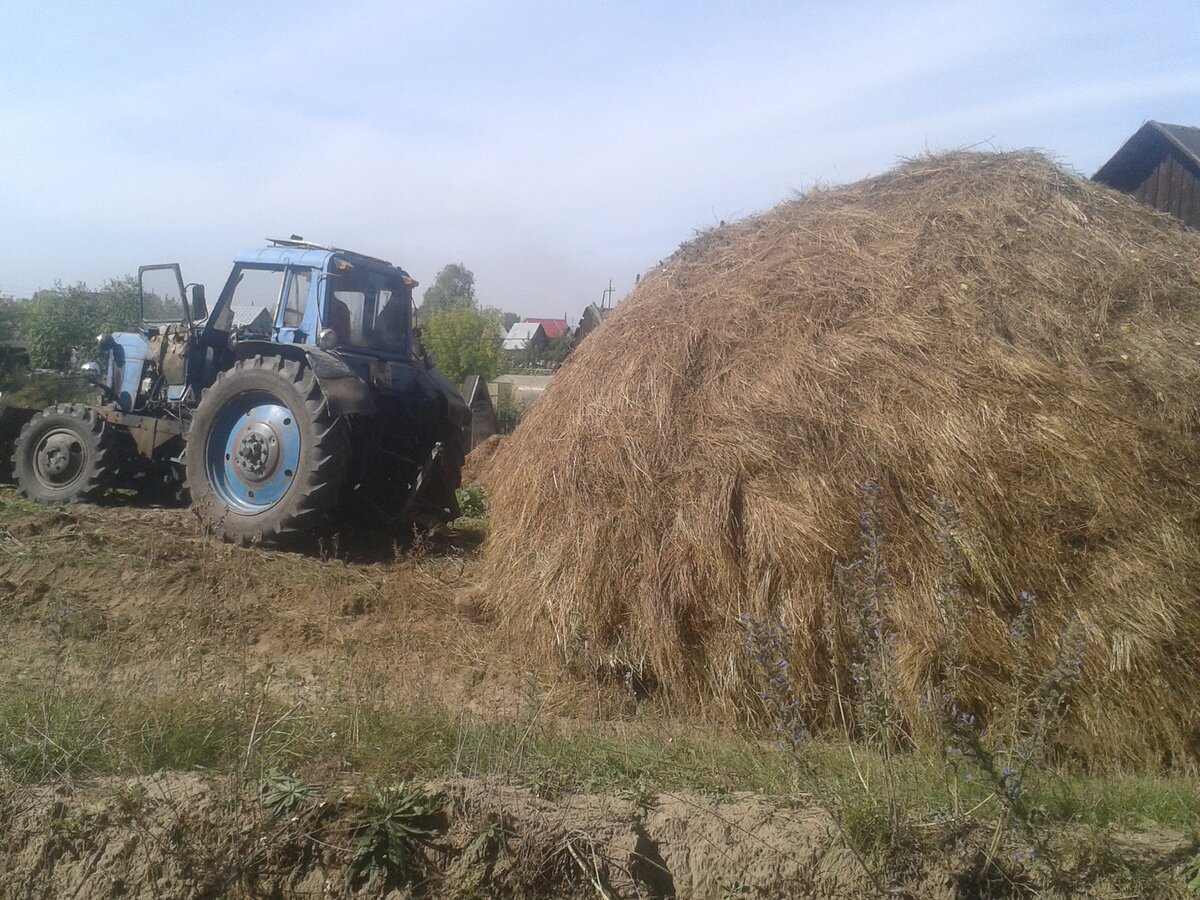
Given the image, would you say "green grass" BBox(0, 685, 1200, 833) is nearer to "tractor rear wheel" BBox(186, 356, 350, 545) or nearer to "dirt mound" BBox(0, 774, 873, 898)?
"dirt mound" BBox(0, 774, 873, 898)

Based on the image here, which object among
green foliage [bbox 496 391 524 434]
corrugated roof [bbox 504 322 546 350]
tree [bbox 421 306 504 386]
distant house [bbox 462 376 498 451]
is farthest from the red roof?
distant house [bbox 462 376 498 451]

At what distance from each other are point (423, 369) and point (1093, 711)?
6.56m

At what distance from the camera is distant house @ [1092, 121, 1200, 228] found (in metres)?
9.49

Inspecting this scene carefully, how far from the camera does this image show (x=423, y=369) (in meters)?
8.89

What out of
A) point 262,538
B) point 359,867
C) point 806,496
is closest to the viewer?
point 359,867

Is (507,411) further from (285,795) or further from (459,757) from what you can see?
(285,795)

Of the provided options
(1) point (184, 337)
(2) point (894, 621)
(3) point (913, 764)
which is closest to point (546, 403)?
(2) point (894, 621)

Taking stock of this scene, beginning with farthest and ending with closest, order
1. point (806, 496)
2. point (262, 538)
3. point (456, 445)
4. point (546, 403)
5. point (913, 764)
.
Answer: point (456, 445), point (262, 538), point (546, 403), point (806, 496), point (913, 764)

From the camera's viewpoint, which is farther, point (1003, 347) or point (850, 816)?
point (1003, 347)

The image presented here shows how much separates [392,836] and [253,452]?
5.29m

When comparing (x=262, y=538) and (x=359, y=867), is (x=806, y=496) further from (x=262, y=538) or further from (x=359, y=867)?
(x=262, y=538)

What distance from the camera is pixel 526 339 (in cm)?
5191

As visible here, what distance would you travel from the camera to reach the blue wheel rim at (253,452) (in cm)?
744

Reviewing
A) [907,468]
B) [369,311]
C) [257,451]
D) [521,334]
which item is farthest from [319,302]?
[521,334]
